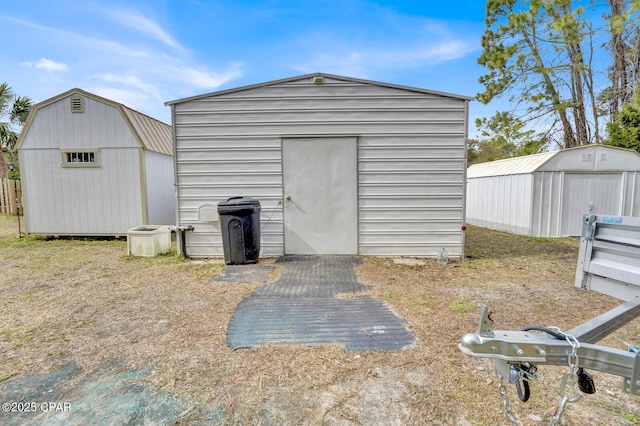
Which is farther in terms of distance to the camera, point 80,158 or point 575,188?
point 575,188

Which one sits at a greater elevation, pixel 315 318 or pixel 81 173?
pixel 81 173

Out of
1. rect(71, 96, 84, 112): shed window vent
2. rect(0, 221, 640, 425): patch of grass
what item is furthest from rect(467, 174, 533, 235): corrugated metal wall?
rect(71, 96, 84, 112): shed window vent

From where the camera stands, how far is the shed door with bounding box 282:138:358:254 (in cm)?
562

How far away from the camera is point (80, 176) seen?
7.68 m

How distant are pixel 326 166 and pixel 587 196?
7600 mm

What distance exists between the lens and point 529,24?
12875 millimetres

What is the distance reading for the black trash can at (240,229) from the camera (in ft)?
A: 16.6

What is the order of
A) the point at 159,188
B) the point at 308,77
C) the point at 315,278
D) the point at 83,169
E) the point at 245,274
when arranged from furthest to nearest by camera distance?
the point at 159,188, the point at 83,169, the point at 308,77, the point at 245,274, the point at 315,278

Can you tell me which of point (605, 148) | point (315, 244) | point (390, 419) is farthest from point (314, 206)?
point (605, 148)

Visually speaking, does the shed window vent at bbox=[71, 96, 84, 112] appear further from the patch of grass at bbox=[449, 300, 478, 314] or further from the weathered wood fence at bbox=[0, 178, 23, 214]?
the patch of grass at bbox=[449, 300, 478, 314]

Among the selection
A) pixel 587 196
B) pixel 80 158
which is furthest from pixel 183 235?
pixel 587 196

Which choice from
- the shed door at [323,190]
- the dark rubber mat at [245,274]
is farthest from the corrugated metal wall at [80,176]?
the shed door at [323,190]

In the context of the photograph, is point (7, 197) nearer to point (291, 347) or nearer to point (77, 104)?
point (77, 104)

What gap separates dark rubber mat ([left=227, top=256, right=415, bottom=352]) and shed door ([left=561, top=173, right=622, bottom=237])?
739 cm
